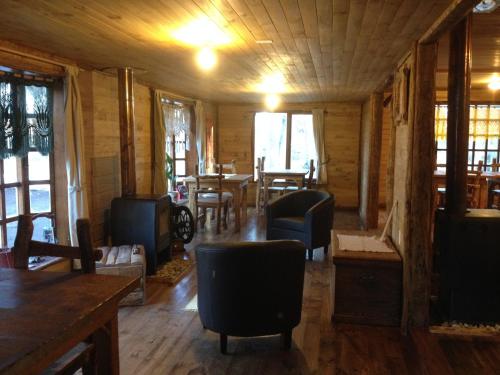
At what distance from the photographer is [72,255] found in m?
1.98

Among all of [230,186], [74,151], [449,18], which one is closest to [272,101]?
[230,186]

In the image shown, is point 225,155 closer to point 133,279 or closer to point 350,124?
point 350,124

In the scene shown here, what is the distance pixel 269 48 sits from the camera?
143 inches

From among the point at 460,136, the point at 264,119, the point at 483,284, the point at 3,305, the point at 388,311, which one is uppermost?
the point at 264,119

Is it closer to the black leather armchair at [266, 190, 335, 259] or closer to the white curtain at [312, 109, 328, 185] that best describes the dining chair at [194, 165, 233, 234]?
the black leather armchair at [266, 190, 335, 259]

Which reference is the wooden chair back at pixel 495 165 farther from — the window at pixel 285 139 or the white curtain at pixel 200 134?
the white curtain at pixel 200 134

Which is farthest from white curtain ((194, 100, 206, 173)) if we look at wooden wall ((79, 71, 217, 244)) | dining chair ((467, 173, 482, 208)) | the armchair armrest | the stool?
dining chair ((467, 173, 482, 208))

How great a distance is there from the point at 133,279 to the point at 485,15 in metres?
2.74

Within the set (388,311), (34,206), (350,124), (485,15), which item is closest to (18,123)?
(34,206)

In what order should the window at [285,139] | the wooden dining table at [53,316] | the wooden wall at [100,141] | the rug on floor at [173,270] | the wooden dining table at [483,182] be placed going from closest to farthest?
the wooden dining table at [53,316], the rug on floor at [173,270], the wooden wall at [100,141], the wooden dining table at [483,182], the window at [285,139]

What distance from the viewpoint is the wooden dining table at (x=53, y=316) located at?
4.01ft

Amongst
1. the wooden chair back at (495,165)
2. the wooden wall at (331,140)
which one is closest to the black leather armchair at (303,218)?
the wooden wall at (331,140)

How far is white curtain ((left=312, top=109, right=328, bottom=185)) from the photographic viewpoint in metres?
8.65

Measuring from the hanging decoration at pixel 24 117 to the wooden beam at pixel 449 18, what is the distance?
318cm
